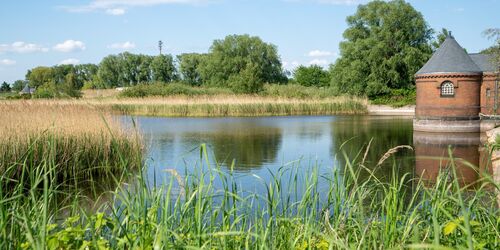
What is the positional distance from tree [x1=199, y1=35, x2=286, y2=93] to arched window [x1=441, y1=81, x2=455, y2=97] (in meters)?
35.0

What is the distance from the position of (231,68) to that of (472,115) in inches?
1538

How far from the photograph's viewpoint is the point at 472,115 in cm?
2153

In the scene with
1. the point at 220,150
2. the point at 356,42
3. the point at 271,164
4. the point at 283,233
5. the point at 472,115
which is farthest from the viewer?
the point at 356,42

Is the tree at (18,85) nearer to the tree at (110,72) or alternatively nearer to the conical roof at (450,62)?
the tree at (110,72)

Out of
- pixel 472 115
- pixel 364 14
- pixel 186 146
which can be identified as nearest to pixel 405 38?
pixel 364 14

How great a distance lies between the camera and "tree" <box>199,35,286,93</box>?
2292 inches

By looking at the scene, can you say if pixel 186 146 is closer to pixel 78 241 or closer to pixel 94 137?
pixel 94 137

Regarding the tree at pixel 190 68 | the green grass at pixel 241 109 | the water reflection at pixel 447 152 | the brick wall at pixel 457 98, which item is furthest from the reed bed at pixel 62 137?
the tree at pixel 190 68

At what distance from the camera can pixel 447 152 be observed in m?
14.7

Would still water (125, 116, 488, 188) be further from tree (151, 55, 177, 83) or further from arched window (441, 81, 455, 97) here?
tree (151, 55, 177, 83)

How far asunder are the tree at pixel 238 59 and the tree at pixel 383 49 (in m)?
17.4

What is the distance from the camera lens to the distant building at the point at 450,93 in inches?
820

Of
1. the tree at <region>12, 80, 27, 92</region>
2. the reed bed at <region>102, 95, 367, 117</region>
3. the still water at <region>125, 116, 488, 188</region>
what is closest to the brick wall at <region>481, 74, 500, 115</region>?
the still water at <region>125, 116, 488, 188</region>

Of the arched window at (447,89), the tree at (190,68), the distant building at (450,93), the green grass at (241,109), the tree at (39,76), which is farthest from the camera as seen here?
the tree at (39,76)
